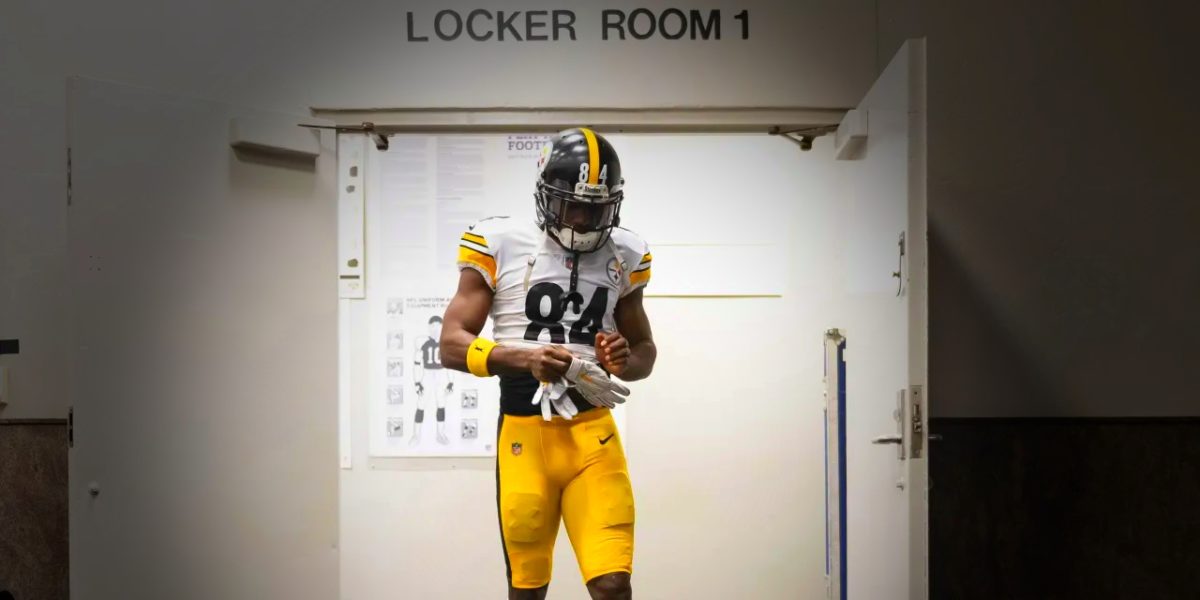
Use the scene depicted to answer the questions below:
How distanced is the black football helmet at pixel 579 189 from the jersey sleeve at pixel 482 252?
134mm

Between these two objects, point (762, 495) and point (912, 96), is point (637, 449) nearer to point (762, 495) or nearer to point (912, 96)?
point (762, 495)

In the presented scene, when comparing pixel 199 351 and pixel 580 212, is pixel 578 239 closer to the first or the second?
pixel 580 212

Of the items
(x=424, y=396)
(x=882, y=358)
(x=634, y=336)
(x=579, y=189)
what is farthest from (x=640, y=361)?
(x=424, y=396)

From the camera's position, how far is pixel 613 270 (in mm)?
2010

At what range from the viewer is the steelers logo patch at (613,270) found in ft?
6.57

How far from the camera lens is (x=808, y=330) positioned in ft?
8.89

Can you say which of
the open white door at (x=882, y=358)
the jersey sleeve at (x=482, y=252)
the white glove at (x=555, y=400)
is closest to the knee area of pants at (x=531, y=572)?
the white glove at (x=555, y=400)

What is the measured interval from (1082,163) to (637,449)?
5.24 feet

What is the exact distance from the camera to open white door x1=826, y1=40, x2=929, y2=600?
5.89 ft

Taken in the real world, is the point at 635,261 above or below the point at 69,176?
below

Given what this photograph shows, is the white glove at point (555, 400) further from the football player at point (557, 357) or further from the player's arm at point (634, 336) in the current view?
the player's arm at point (634, 336)

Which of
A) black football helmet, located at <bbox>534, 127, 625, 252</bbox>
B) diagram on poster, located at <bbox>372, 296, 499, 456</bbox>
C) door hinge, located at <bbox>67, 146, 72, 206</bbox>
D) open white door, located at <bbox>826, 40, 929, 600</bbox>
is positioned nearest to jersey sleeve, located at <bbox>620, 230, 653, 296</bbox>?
black football helmet, located at <bbox>534, 127, 625, 252</bbox>

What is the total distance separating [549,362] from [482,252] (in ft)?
1.10

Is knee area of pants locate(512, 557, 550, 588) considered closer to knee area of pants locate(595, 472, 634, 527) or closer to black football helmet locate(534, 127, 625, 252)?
knee area of pants locate(595, 472, 634, 527)
